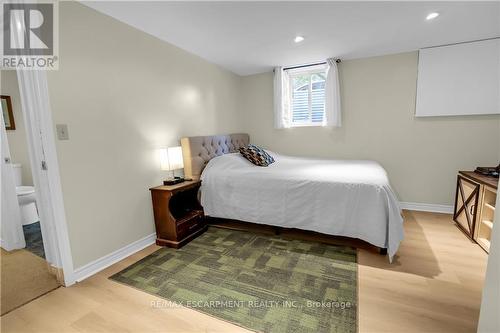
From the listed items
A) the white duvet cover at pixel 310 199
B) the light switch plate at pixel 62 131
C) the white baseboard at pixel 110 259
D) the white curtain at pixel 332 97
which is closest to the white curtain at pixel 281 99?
the white curtain at pixel 332 97

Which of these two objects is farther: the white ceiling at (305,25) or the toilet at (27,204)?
the toilet at (27,204)

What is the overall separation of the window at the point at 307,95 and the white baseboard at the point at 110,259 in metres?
2.95

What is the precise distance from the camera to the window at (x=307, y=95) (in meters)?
3.74

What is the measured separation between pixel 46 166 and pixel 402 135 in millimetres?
4202

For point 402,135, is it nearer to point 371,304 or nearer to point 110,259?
point 371,304

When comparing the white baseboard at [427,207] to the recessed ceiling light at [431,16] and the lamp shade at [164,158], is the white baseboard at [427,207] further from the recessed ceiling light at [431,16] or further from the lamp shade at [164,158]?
the lamp shade at [164,158]

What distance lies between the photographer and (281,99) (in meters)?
3.88

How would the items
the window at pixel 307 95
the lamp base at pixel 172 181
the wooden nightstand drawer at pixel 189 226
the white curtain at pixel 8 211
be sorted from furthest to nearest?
the window at pixel 307 95, the lamp base at pixel 172 181, the wooden nightstand drawer at pixel 189 226, the white curtain at pixel 8 211

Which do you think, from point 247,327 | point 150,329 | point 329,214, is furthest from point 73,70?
point 329,214

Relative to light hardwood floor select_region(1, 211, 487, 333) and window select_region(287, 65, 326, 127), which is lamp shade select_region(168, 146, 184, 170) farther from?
window select_region(287, 65, 326, 127)

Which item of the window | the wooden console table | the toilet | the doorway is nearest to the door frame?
the doorway

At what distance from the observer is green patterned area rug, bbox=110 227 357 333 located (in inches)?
57.4

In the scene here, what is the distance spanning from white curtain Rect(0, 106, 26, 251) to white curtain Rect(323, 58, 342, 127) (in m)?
4.03

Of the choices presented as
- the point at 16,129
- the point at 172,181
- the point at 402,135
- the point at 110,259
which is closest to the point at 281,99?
the point at 402,135
